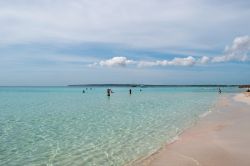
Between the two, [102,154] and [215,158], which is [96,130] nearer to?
[102,154]

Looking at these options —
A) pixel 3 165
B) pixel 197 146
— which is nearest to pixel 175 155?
pixel 197 146

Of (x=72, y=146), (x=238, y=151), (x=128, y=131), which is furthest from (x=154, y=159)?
(x=128, y=131)

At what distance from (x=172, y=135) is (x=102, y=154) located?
4911 mm

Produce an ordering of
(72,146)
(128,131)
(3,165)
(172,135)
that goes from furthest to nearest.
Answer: (128,131)
(172,135)
(72,146)
(3,165)

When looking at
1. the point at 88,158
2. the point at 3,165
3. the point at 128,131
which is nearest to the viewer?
the point at 3,165

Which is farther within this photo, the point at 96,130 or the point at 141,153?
the point at 96,130

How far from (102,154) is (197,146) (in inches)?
137

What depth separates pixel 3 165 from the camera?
948cm

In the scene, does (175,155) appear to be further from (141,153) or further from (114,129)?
(114,129)

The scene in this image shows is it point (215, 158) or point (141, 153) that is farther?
point (141, 153)

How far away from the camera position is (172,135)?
1478 centimetres

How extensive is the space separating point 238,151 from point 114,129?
757cm

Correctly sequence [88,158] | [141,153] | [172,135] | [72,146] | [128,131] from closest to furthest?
[88,158]
[141,153]
[72,146]
[172,135]
[128,131]

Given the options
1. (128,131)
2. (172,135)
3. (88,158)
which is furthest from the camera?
(128,131)
